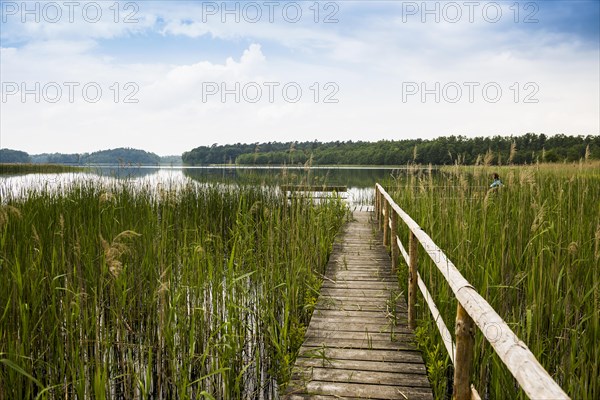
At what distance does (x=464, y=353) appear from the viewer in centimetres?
170

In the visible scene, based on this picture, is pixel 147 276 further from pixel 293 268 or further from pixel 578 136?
pixel 578 136

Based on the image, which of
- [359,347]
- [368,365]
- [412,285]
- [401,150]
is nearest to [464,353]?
[368,365]

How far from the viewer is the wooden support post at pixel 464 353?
170cm

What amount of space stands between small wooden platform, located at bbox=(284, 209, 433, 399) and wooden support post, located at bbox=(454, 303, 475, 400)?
68cm

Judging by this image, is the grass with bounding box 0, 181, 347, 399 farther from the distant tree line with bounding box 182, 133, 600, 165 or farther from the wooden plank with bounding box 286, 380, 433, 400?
the distant tree line with bounding box 182, 133, 600, 165

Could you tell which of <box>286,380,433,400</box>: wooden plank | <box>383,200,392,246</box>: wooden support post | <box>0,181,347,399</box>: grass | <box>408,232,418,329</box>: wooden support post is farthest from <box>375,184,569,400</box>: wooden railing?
<box>383,200,392,246</box>: wooden support post

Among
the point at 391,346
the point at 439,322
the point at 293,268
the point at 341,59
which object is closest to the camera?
the point at 439,322

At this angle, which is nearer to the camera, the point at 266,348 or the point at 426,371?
the point at 426,371

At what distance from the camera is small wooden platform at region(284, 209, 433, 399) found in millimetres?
2406

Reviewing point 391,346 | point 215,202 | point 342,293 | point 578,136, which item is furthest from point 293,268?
point 578,136

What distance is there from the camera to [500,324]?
51.0 inches

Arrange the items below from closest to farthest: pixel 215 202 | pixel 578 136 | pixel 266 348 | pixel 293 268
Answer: pixel 266 348 < pixel 293 268 < pixel 215 202 < pixel 578 136

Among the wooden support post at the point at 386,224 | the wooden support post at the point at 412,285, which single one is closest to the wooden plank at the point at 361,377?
the wooden support post at the point at 412,285

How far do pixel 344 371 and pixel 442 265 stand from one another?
3.41ft
